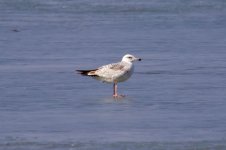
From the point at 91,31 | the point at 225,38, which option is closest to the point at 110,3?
the point at 91,31

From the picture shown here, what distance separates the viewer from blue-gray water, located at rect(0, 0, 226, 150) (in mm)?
9305

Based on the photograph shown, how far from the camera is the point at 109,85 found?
43.4 feet

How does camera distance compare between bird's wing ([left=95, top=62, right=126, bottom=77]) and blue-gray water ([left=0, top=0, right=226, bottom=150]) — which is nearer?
blue-gray water ([left=0, top=0, right=226, bottom=150])

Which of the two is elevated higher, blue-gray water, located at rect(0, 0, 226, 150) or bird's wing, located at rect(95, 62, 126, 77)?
bird's wing, located at rect(95, 62, 126, 77)

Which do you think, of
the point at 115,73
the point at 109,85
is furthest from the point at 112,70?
the point at 109,85

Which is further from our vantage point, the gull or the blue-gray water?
the gull

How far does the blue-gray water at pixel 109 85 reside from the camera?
9.30 metres

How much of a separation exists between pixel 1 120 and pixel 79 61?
5526mm

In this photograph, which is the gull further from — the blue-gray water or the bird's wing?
the blue-gray water

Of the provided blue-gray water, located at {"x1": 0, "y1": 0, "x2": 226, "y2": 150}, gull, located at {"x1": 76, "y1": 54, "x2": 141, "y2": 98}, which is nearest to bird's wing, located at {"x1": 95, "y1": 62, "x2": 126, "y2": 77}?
gull, located at {"x1": 76, "y1": 54, "x2": 141, "y2": 98}

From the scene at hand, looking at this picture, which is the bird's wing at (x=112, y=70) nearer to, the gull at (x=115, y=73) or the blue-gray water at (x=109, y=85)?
the gull at (x=115, y=73)

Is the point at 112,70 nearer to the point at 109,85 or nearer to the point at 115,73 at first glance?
the point at 115,73

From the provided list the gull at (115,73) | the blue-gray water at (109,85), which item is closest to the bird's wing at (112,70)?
the gull at (115,73)

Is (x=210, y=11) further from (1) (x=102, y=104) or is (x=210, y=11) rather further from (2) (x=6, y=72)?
(1) (x=102, y=104)
